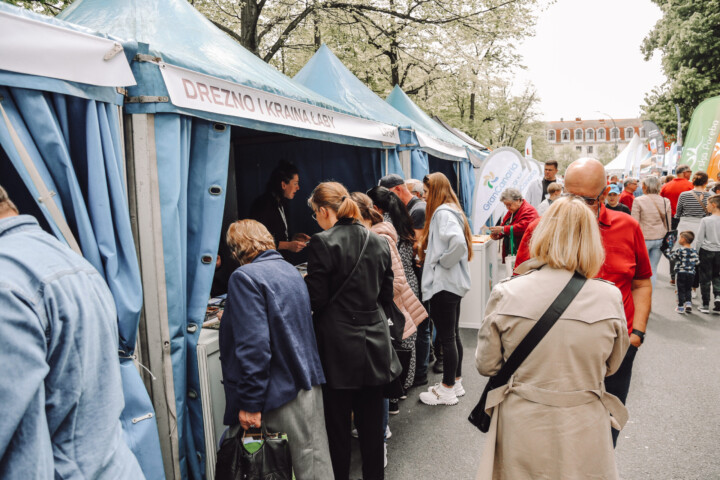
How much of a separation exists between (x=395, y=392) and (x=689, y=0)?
25.6m

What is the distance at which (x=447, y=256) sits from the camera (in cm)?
381

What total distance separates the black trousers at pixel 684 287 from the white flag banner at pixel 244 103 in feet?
17.1

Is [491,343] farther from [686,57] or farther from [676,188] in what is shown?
[686,57]

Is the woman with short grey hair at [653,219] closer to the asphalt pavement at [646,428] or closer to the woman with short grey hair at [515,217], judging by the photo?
the asphalt pavement at [646,428]

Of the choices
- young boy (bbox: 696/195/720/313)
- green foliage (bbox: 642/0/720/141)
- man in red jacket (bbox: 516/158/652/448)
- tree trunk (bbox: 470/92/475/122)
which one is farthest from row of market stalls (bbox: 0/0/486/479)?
green foliage (bbox: 642/0/720/141)

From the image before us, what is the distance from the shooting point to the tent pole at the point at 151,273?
2.20m

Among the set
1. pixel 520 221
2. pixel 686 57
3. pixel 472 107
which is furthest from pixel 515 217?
pixel 686 57

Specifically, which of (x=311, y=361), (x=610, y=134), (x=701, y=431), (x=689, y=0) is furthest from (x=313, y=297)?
(x=610, y=134)

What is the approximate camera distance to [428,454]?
331 centimetres

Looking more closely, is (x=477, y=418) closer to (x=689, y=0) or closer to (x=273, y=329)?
(x=273, y=329)

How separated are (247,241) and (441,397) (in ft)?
8.20

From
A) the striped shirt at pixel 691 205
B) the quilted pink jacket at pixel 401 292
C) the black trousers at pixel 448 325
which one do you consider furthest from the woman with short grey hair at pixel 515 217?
the striped shirt at pixel 691 205

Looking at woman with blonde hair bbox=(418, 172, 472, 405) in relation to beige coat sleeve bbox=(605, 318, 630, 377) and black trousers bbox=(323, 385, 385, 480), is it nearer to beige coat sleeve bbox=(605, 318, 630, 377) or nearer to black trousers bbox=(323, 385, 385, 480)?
black trousers bbox=(323, 385, 385, 480)

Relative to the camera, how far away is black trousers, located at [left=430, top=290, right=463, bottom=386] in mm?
3822
